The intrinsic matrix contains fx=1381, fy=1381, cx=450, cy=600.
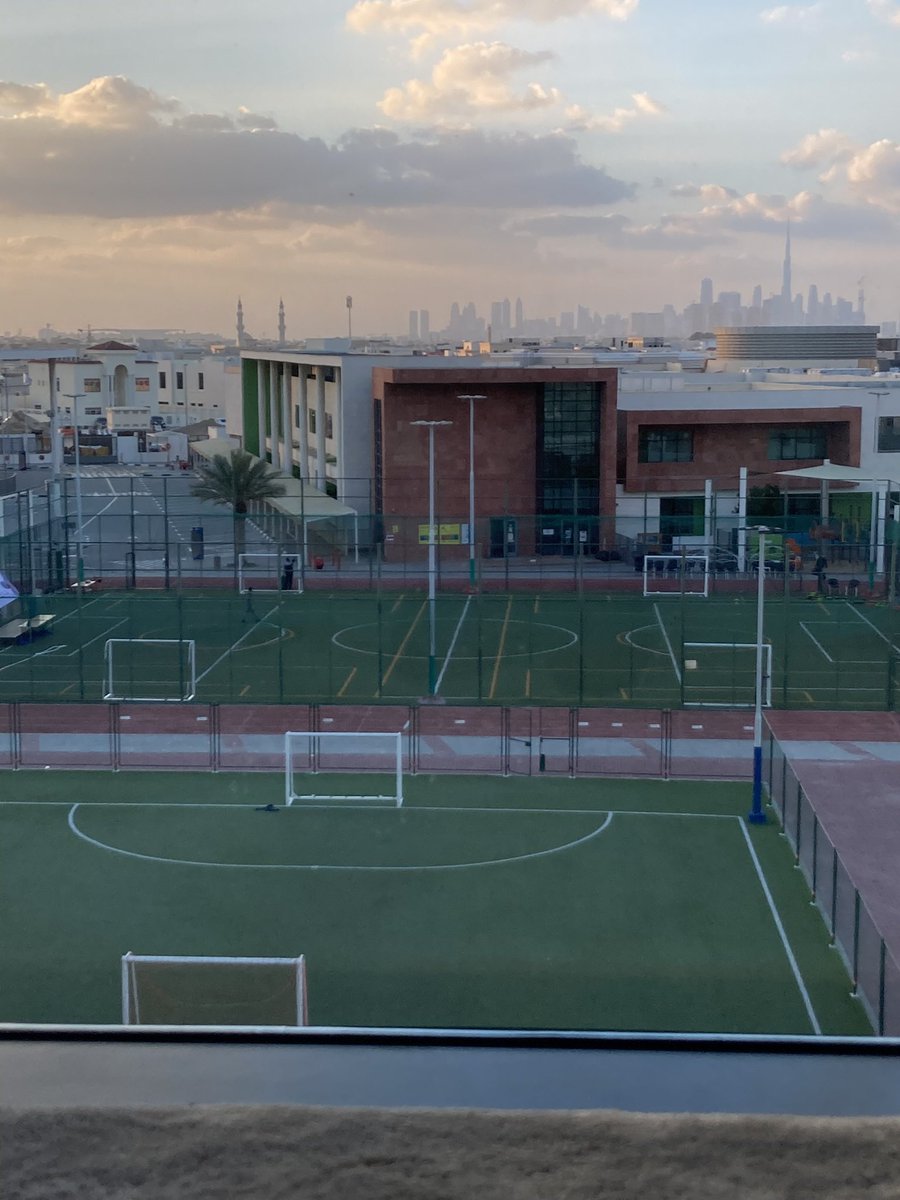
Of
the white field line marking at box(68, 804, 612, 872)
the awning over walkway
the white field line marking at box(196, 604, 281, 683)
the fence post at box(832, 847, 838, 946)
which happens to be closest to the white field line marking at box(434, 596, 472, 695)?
the white field line marking at box(196, 604, 281, 683)

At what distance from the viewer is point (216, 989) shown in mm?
12750

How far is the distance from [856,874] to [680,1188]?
15.9 m

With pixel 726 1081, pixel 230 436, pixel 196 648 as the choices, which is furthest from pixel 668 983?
pixel 230 436

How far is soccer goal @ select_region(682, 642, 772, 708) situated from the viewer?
26797 mm

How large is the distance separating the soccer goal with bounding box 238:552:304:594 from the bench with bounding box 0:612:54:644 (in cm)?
646

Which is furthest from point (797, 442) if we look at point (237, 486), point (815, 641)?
point (237, 486)

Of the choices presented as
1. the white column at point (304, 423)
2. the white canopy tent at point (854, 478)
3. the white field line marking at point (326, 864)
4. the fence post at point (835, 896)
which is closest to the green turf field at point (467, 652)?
the white canopy tent at point (854, 478)

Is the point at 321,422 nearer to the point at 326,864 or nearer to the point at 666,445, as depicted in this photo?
the point at 666,445

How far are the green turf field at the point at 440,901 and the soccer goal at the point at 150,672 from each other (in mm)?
5049

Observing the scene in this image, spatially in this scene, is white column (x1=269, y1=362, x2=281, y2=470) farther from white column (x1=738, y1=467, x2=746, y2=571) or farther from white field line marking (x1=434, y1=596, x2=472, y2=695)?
white field line marking (x1=434, y1=596, x2=472, y2=695)

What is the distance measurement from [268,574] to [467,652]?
13.0m

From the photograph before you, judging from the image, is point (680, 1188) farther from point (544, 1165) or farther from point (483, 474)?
point (483, 474)

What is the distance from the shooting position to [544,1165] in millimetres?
2283

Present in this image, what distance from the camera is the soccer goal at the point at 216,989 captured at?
12.4 metres
